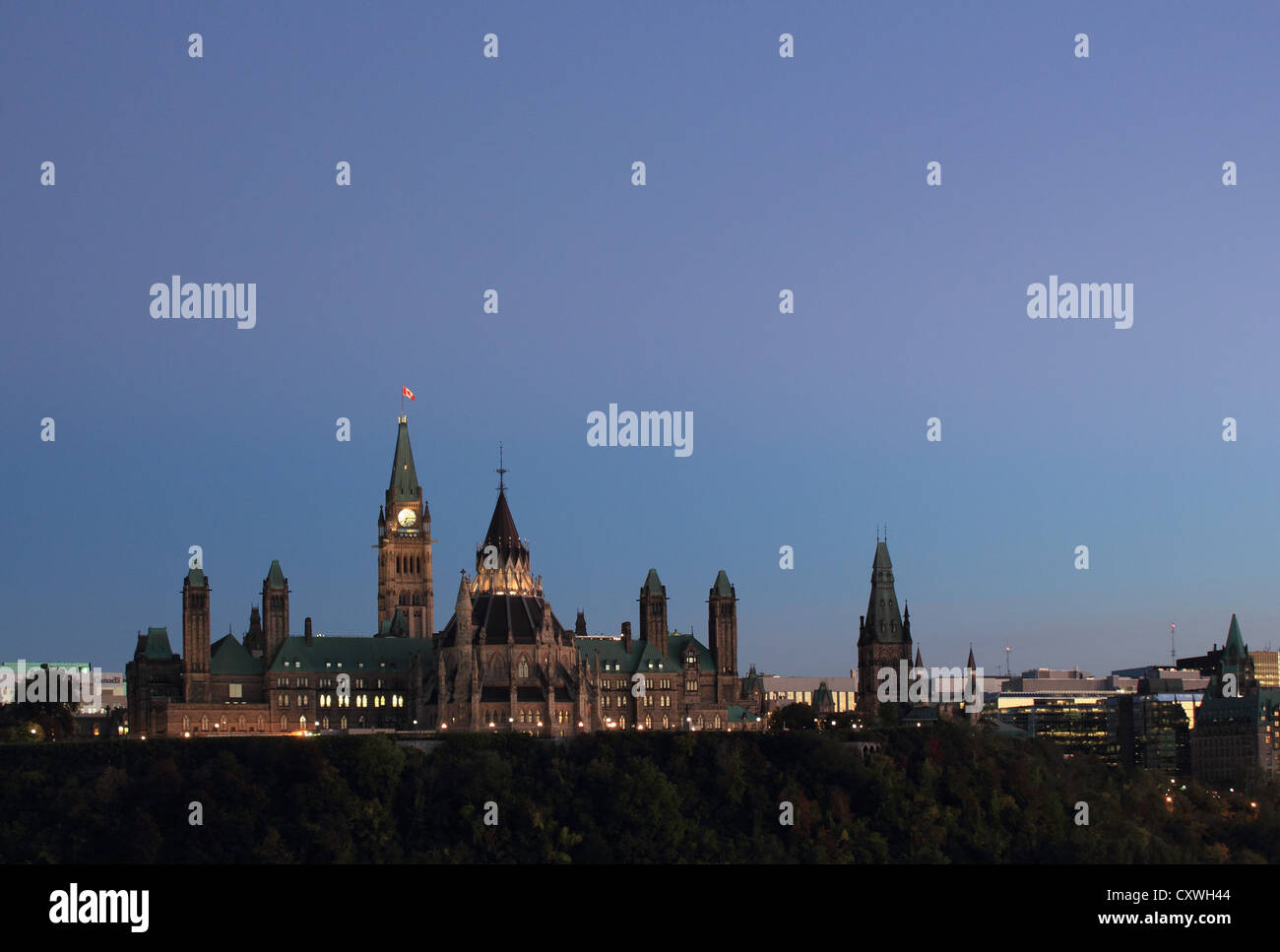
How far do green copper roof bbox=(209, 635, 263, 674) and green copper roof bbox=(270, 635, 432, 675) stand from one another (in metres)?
2.48

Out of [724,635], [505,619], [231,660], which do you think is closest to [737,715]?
[724,635]

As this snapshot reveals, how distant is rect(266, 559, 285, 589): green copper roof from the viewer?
18638 centimetres

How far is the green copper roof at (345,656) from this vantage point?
18250cm

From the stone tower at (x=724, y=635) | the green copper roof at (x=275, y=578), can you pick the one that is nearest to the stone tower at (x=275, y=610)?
the green copper roof at (x=275, y=578)

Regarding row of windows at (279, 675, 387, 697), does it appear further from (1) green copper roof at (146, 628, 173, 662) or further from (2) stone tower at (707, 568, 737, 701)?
(2) stone tower at (707, 568, 737, 701)

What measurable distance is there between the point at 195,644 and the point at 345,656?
44.5 feet

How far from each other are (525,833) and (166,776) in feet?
83.0

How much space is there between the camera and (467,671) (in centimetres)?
17112

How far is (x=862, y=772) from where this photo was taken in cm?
15088

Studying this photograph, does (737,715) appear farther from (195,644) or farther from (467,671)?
(195,644)

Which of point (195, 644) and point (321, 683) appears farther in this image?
point (321, 683)

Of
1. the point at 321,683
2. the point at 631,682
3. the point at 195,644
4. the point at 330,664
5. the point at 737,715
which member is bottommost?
the point at 737,715
